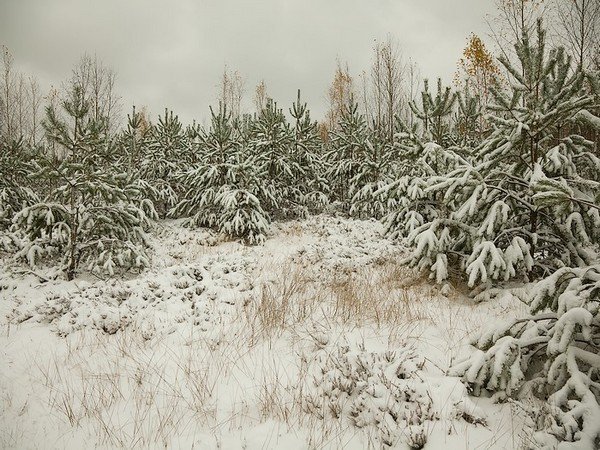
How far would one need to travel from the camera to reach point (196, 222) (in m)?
10.7

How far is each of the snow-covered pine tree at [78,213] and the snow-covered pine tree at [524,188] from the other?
5833mm

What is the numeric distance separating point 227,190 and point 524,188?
7.22m

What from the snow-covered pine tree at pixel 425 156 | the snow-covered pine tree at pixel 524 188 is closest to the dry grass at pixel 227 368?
the snow-covered pine tree at pixel 524 188

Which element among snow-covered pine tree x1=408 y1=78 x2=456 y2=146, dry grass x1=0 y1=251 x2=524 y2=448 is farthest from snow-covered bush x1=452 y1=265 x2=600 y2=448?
snow-covered pine tree x1=408 y1=78 x2=456 y2=146

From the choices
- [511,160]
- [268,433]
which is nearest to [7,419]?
[268,433]

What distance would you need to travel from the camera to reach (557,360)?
2.55 m

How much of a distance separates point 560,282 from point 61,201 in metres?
8.78

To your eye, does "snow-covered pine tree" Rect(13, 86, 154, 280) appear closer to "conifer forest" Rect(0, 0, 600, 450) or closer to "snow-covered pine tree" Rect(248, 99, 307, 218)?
"conifer forest" Rect(0, 0, 600, 450)

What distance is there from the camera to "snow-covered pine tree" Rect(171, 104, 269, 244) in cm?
934

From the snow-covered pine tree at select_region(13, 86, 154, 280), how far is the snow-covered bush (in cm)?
623

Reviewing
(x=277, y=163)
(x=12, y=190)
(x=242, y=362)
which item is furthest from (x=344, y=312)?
(x=12, y=190)

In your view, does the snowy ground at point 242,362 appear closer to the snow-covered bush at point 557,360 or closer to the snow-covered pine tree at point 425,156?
the snow-covered bush at point 557,360

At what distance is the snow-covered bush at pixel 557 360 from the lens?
2.24 metres

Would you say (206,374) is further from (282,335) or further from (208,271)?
(208,271)
